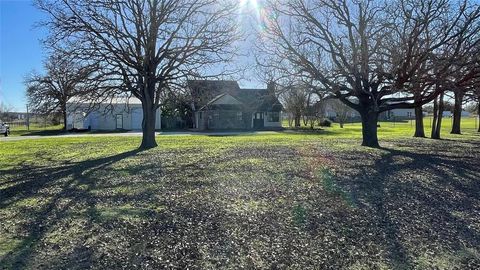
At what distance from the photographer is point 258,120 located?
4856 centimetres

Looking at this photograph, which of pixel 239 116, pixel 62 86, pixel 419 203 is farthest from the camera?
pixel 239 116

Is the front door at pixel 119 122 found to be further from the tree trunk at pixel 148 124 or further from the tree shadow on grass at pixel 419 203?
the tree shadow on grass at pixel 419 203

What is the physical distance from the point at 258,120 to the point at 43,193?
41522mm

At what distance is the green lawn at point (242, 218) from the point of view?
4.29 metres

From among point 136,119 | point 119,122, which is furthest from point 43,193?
point 136,119

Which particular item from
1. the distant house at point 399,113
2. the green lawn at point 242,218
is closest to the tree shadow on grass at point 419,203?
the green lawn at point 242,218

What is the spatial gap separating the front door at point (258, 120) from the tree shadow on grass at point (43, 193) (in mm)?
36091

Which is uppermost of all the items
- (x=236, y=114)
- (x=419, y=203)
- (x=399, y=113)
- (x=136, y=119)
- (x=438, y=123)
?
(x=399, y=113)

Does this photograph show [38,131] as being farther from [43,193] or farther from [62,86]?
[43,193]

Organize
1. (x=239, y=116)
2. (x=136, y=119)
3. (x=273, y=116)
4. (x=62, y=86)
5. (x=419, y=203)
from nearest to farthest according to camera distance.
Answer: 1. (x=419, y=203)
2. (x=62, y=86)
3. (x=239, y=116)
4. (x=136, y=119)
5. (x=273, y=116)

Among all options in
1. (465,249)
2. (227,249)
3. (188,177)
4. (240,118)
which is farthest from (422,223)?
(240,118)

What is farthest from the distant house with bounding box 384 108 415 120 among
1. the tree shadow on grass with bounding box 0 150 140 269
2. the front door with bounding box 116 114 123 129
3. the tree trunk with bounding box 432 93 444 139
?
the tree shadow on grass with bounding box 0 150 140 269

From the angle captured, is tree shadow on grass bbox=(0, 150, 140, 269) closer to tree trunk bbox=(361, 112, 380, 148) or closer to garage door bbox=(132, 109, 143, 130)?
tree trunk bbox=(361, 112, 380, 148)

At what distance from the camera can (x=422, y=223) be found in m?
5.66
